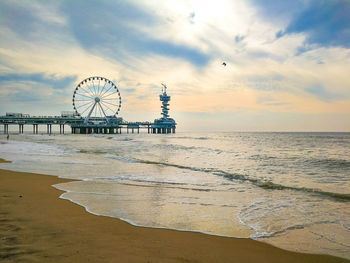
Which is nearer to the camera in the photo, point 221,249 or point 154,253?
point 154,253

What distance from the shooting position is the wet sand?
3375mm

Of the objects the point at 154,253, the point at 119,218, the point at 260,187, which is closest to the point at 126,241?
the point at 154,253

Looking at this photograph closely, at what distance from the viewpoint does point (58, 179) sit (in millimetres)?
9531

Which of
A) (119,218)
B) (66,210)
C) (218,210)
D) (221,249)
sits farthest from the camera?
(218,210)

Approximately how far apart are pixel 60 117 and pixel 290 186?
360ft

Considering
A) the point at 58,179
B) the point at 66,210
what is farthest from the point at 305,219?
the point at 58,179

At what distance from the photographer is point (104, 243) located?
12.5 feet

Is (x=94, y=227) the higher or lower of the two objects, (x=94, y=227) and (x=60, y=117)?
the lower

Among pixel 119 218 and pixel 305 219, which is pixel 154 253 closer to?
pixel 119 218

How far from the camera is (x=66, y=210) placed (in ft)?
18.1

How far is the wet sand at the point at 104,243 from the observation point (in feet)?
11.1

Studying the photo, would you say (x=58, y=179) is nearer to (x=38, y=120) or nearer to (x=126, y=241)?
(x=126, y=241)

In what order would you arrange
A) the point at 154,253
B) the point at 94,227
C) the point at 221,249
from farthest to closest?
the point at 94,227 → the point at 221,249 → the point at 154,253

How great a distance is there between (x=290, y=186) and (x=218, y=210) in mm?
4572
